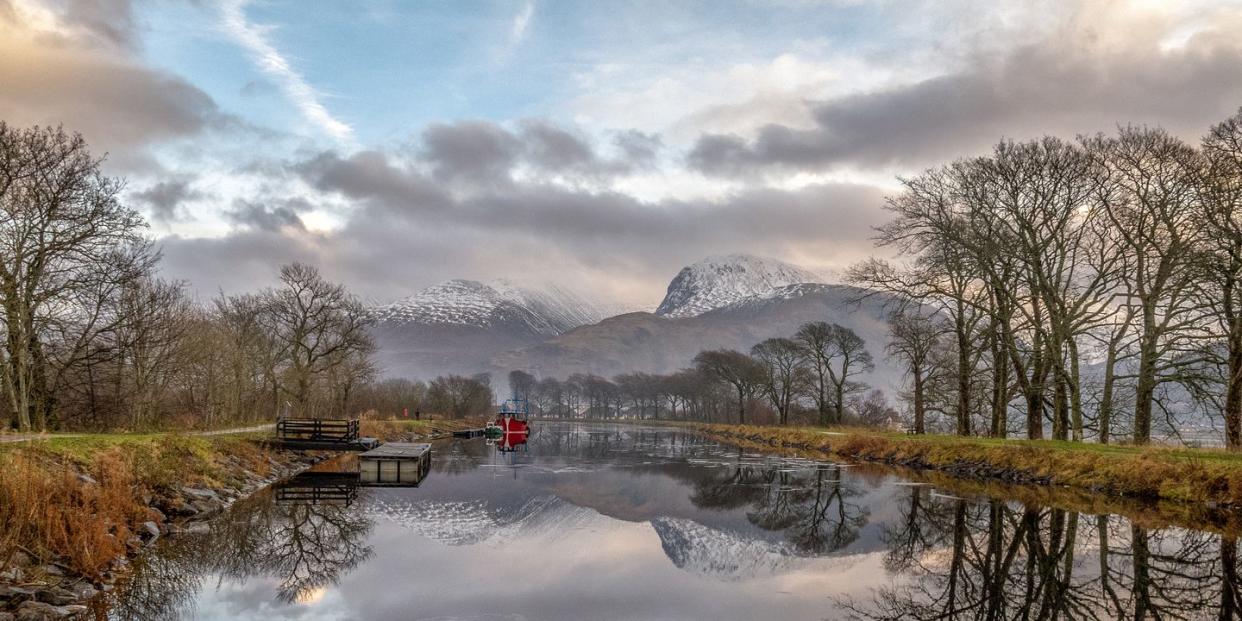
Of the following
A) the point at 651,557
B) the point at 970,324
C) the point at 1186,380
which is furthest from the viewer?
the point at 970,324

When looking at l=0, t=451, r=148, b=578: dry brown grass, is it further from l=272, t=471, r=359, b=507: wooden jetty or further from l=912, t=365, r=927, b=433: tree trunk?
l=912, t=365, r=927, b=433: tree trunk

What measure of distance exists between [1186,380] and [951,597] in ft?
74.5

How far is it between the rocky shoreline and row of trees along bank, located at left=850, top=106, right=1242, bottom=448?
2807 cm

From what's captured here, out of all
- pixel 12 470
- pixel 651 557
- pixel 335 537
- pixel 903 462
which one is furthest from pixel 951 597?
pixel 903 462

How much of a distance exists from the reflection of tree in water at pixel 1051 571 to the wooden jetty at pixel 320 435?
30569mm

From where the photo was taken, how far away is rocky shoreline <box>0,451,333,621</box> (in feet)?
33.7

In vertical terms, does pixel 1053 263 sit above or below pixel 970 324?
above

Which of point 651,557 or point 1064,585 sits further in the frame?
point 651,557

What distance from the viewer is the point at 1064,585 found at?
41.1 feet

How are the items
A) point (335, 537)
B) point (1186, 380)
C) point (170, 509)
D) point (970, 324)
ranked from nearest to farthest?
point (335, 537), point (170, 509), point (1186, 380), point (970, 324)

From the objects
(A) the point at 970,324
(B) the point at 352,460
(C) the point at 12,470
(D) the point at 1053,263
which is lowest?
(B) the point at 352,460

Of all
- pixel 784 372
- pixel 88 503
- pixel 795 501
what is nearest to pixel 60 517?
pixel 88 503

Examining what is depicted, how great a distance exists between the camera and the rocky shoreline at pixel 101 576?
33.7ft

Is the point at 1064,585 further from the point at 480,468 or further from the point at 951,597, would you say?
the point at 480,468
